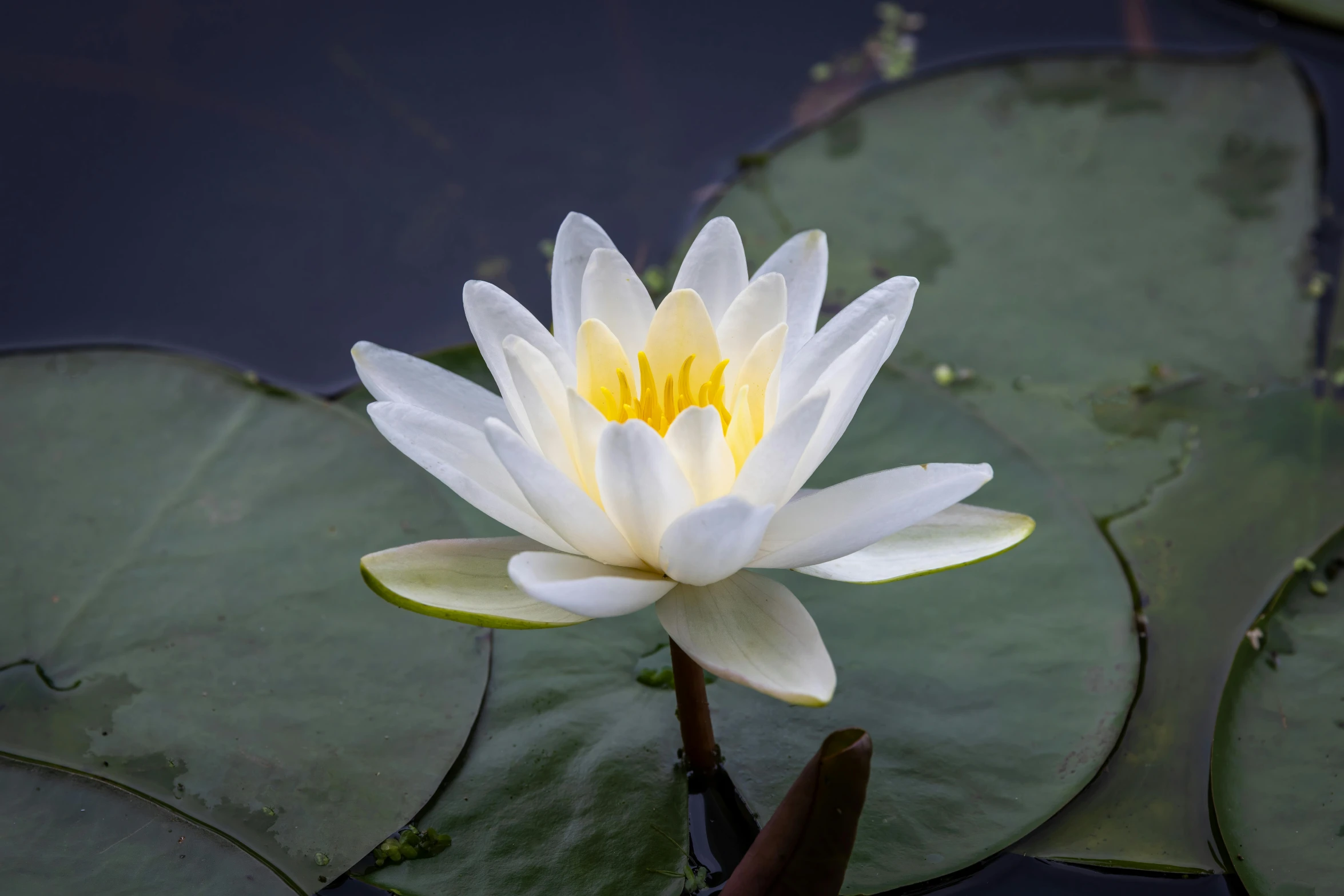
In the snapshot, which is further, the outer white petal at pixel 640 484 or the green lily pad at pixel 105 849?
the green lily pad at pixel 105 849

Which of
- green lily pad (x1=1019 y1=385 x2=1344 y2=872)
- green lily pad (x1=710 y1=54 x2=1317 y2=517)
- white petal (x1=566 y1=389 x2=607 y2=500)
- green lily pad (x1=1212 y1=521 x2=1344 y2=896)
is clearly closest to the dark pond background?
green lily pad (x1=710 y1=54 x2=1317 y2=517)

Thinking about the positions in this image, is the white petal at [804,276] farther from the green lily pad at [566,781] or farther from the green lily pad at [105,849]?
the green lily pad at [105,849]

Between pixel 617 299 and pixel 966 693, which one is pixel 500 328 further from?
pixel 966 693

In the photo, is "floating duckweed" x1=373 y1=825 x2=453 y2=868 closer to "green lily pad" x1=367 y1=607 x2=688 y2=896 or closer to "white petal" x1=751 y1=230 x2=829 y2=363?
"green lily pad" x1=367 y1=607 x2=688 y2=896

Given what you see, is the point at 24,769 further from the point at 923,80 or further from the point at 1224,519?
the point at 923,80

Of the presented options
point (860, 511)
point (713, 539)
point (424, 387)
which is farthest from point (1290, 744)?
point (424, 387)

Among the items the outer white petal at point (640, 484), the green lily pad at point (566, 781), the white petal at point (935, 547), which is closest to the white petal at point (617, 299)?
the outer white petal at point (640, 484)

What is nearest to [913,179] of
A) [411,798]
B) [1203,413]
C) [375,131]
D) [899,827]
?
[1203,413]
